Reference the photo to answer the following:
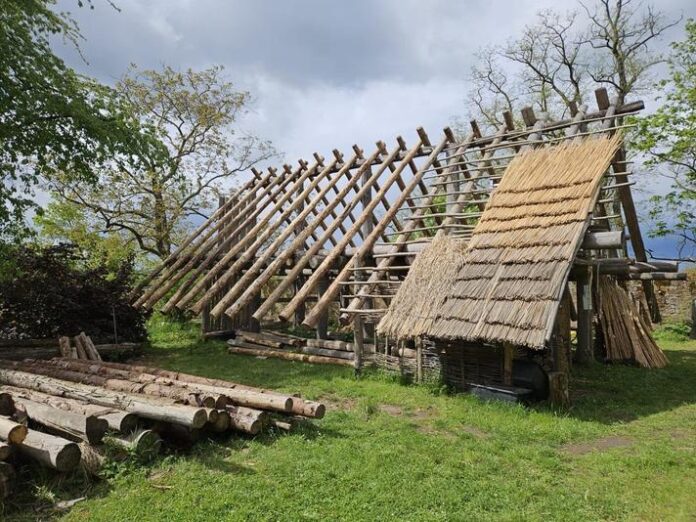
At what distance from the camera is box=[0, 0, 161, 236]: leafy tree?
416 inches

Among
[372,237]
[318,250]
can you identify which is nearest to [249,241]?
[318,250]

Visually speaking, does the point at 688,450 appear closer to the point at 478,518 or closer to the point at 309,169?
the point at 478,518

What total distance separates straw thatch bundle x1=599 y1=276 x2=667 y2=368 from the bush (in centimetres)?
1247

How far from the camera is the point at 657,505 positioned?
4.26m

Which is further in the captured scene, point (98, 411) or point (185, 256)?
point (185, 256)

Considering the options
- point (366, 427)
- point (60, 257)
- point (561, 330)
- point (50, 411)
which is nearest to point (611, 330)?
point (561, 330)

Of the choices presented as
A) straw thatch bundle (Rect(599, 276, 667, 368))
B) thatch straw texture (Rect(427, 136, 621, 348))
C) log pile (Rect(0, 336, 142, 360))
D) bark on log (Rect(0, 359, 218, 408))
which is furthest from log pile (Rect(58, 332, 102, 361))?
straw thatch bundle (Rect(599, 276, 667, 368))

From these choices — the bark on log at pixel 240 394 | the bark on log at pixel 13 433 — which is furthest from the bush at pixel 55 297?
the bark on log at pixel 13 433

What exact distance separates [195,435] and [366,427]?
7.06ft

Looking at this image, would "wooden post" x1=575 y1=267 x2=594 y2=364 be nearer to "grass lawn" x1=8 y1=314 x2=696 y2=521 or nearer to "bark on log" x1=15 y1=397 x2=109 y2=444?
"grass lawn" x1=8 y1=314 x2=696 y2=521

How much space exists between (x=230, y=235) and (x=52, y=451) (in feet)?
36.6

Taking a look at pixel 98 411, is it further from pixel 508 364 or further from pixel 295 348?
pixel 295 348

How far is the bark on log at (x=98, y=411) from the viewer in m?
5.20

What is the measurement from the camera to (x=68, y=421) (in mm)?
5156
